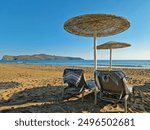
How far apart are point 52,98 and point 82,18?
95.0 inches

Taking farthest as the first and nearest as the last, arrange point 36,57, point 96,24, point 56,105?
point 36,57, point 96,24, point 56,105

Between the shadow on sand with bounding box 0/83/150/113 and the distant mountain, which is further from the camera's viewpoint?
the distant mountain

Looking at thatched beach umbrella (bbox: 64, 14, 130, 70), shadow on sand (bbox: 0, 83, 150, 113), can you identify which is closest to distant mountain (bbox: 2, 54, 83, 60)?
thatched beach umbrella (bbox: 64, 14, 130, 70)

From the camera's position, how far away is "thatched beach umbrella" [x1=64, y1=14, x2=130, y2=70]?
4.76 meters

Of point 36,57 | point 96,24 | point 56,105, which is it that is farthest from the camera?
point 36,57

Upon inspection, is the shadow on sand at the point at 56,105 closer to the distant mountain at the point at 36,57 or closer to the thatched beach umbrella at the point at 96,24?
the thatched beach umbrella at the point at 96,24

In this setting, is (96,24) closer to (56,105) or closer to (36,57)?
(56,105)

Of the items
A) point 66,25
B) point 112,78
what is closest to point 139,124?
point 112,78

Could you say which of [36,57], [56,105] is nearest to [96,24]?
[56,105]

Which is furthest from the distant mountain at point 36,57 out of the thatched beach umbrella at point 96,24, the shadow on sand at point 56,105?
the shadow on sand at point 56,105

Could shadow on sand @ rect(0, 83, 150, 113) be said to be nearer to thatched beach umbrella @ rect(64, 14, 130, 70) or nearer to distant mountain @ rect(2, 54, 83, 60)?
thatched beach umbrella @ rect(64, 14, 130, 70)

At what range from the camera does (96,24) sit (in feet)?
17.5

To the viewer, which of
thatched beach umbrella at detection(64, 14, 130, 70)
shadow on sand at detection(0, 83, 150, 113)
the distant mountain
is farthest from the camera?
the distant mountain

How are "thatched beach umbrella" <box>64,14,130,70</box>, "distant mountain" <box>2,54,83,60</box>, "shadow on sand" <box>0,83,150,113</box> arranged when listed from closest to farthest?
"shadow on sand" <box>0,83,150,113</box> → "thatched beach umbrella" <box>64,14,130,70</box> → "distant mountain" <box>2,54,83,60</box>
